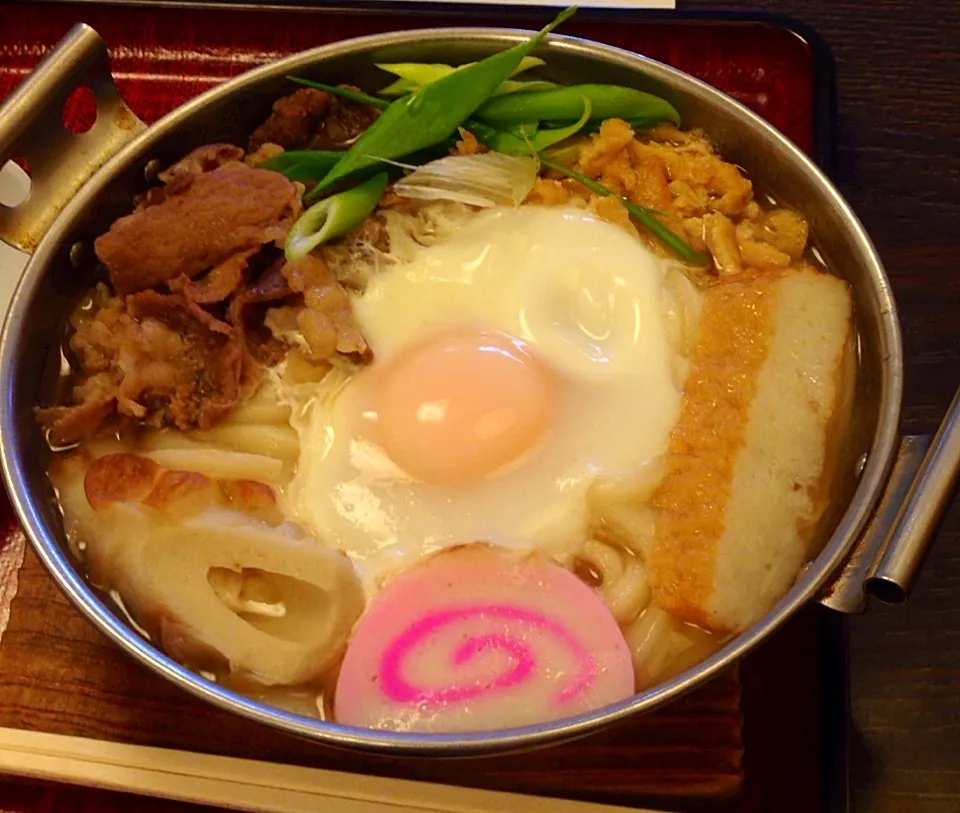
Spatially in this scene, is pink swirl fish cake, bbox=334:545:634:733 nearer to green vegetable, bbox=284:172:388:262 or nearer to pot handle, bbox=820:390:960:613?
pot handle, bbox=820:390:960:613

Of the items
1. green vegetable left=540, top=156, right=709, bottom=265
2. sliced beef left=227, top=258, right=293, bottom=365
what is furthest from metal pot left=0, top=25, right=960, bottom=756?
sliced beef left=227, top=258, right=293, bottom=365

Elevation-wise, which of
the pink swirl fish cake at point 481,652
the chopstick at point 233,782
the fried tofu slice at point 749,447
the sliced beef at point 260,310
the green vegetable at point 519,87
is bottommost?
the chopstick at point 233,782

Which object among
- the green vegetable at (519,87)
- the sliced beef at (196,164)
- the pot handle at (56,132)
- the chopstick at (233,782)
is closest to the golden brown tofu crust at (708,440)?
the chopstick at (233,782)

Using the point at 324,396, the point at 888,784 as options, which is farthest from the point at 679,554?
the point at 324,396

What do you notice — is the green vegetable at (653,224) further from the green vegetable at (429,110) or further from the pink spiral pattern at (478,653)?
the pink spiral pattern at (478,653)

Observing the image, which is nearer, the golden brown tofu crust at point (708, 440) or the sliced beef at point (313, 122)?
the golden brown tofu crust at point (708, 440)

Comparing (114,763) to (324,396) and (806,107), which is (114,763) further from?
(806,107)
